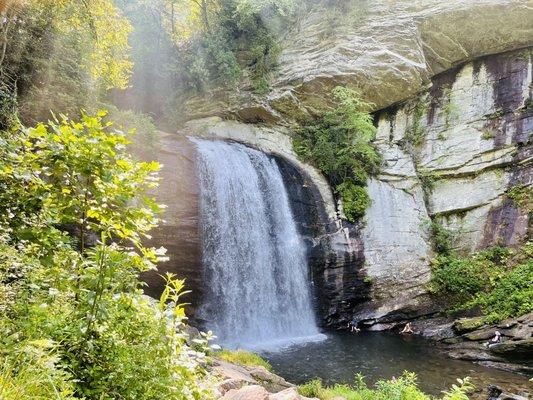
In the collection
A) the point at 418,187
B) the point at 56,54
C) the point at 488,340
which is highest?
the point at 56,54

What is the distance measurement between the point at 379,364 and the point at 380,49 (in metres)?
15.1

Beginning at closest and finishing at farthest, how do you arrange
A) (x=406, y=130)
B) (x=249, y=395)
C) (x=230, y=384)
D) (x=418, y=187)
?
(x=249, y=395) → (x=230, y=384) → (x=418, y=187) → (x=406, y=130)

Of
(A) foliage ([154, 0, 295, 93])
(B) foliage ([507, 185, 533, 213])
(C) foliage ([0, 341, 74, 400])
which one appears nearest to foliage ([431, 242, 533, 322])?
(B) foliage ([507, 185, 533, 213])

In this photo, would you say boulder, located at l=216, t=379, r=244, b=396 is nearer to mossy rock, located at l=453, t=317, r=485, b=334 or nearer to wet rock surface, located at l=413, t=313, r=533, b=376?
wet rock surface, located at l=413, t=313, r=533, b=376

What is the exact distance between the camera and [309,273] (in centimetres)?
1650

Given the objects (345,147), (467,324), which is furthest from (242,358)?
(345,147)

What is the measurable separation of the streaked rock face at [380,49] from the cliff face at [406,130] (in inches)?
2.1

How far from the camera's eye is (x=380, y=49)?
1916cm

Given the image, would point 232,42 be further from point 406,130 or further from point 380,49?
point 406,130

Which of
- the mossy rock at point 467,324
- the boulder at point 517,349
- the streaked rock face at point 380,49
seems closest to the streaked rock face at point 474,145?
the streaked rock face at point 380,49

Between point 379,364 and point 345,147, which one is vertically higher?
point 345,147

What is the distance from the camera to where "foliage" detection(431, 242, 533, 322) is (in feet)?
48.2

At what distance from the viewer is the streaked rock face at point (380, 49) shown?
1847 centimetres

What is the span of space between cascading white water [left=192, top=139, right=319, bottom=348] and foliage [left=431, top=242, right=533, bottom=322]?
21.0 feet
